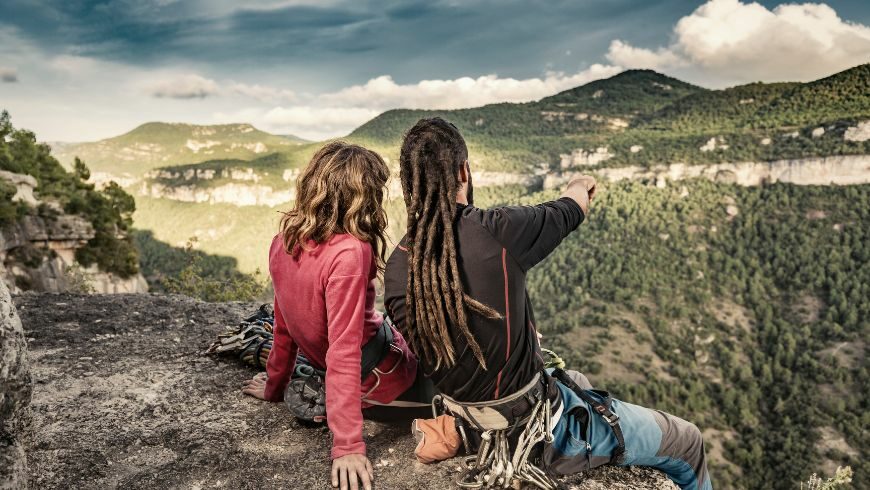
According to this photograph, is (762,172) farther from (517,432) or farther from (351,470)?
(351,470)

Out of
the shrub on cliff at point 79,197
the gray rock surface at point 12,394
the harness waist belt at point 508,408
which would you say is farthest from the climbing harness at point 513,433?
the shrub on cliff at point 79,197

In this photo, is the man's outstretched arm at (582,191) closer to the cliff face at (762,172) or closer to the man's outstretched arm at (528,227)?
the man's outstretched arm at (528,227)

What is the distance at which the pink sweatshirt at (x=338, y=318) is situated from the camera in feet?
7.97

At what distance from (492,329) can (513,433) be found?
2.06 feet

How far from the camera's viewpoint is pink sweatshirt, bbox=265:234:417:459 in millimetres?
2428

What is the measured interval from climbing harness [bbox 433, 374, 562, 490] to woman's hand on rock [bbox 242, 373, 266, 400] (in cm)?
168

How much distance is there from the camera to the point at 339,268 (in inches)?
96.7

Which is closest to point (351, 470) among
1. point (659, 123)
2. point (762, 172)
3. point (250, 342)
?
point (250, 342)

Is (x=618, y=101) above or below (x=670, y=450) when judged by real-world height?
above

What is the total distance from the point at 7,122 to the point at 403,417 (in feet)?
105

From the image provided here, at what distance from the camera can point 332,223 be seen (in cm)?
248

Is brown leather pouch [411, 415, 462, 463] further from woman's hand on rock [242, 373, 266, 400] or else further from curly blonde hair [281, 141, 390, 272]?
woman's hand on rock [242, 373, 266, 400]

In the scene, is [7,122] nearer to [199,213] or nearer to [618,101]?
[199,213]

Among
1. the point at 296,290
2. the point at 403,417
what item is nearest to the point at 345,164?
the point at 296,290
